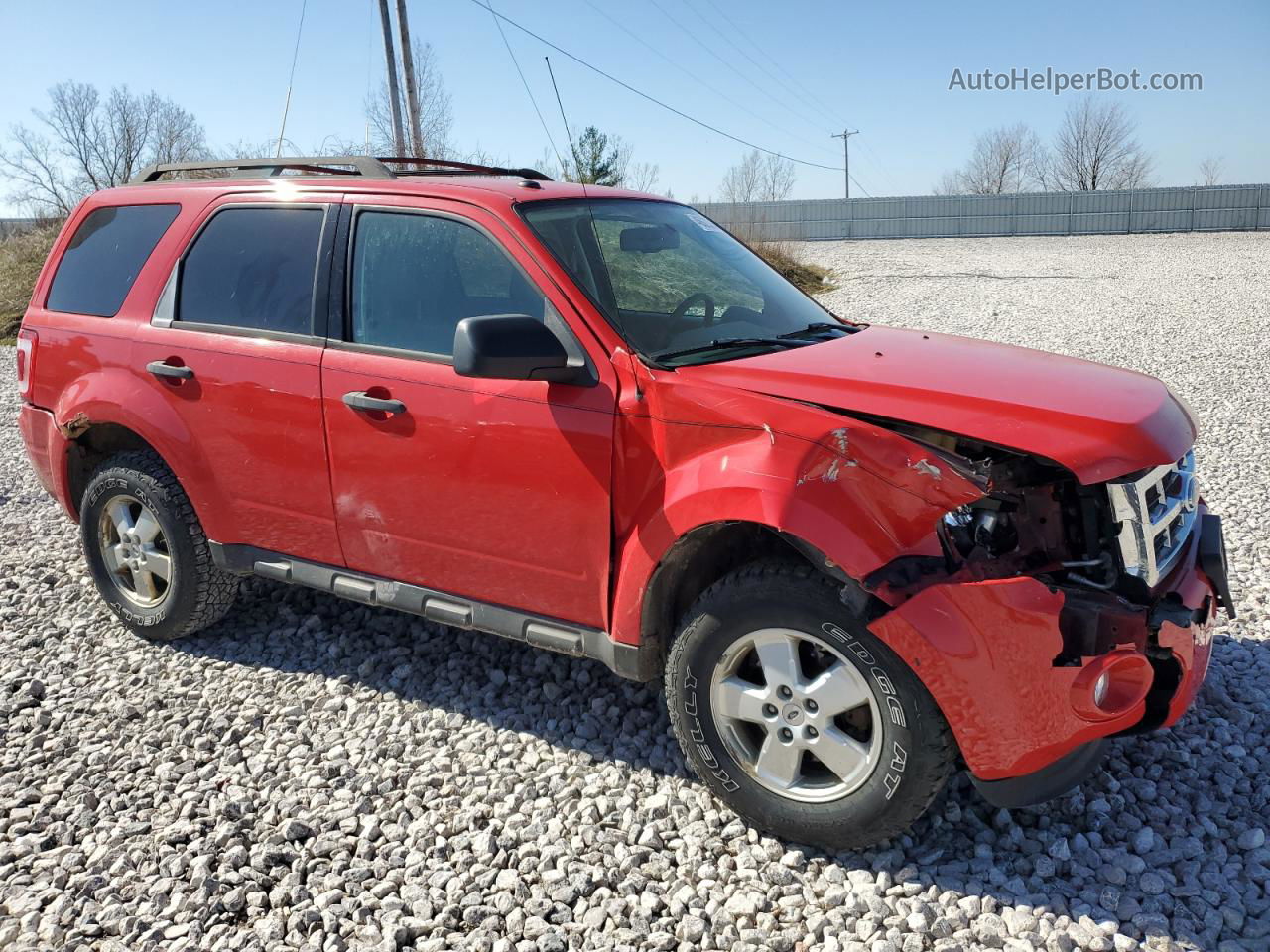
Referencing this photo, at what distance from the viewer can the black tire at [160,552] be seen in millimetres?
4293

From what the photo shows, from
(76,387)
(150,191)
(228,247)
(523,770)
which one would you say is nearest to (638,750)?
(523,770)

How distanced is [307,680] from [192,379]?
4.37 ft

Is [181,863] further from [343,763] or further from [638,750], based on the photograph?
[638,750]

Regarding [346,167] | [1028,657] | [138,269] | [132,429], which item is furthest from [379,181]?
[1028,657]

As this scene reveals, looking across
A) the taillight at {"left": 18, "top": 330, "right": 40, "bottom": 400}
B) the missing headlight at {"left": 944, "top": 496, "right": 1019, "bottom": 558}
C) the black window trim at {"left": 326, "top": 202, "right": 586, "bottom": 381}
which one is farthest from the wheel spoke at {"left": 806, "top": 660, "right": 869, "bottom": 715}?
the taillight at {"left": 18, "top": 330, "right": 40, "bottom": 400}

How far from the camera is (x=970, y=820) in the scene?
318 centimetres

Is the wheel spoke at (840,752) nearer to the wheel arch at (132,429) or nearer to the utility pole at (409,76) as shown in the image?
the wheel arch at (132,429)

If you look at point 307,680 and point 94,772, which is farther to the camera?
point 307,680

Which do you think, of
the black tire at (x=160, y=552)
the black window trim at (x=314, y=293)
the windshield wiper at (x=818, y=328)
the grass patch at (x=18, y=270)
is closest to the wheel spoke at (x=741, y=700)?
the windshield wiper at (x=818, y=328)

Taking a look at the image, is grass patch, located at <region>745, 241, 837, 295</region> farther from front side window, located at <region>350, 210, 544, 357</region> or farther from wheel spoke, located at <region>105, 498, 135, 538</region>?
front side window, located at <region>350, 210, 544, 357</region>

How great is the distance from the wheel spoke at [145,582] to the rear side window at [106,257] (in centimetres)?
115

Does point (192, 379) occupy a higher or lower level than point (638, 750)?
higher

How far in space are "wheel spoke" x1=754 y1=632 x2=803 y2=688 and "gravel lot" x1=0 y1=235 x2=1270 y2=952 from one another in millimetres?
552

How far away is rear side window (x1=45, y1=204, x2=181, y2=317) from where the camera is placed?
174 inches
